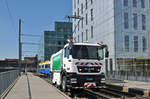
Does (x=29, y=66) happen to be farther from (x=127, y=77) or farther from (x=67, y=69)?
(x=67, y=69)

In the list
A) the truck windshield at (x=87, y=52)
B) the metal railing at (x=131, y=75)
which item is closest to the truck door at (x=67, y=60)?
the truck windshield at (x=87, y=52)

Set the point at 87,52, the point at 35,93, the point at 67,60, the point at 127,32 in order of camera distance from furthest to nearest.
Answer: the point at 127,32
the point at 35,93
the point at 67,60
the point at 87,52

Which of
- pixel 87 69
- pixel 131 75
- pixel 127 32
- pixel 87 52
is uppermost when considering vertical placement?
pixel 127 32

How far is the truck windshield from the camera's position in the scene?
11641mm

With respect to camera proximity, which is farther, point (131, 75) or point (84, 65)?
point (131, 75)

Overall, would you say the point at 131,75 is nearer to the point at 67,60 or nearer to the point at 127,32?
the point at 127,32

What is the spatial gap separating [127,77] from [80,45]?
15213 mm

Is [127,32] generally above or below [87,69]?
above

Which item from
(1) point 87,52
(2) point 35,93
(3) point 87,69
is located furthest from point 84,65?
(2) point 35,93

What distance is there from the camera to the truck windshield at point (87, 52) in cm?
1164

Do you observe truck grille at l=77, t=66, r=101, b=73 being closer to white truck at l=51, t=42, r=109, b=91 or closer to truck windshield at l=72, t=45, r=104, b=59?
white truck at l=51, t=42, r=109, b=91

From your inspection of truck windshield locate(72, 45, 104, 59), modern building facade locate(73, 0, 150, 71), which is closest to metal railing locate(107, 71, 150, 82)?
modern building facade locate(73, 0, 150, 71)

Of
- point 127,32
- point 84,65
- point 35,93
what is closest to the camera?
point 84,65

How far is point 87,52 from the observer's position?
468 inches
